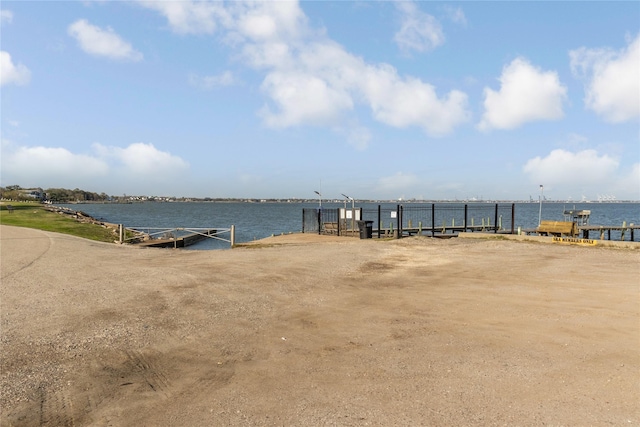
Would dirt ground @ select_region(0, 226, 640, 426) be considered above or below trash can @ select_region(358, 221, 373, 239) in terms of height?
below

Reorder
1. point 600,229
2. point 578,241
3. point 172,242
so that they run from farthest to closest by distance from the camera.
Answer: point 600,229, point 172,242, point 578,241

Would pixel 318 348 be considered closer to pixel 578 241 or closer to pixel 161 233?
pixel 578 241

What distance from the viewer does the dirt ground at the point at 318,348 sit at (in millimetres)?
5199

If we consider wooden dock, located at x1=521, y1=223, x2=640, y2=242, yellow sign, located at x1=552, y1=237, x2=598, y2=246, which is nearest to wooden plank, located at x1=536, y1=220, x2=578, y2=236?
wooden dock, located at x1=521, y1=223, x2=640, y2=242

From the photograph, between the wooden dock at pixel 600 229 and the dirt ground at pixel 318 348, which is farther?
the wooden dock at pixel 600 229

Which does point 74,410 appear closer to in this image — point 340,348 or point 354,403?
point 354,403

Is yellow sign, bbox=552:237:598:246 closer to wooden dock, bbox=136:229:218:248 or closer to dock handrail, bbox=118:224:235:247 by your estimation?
dock handrail, bbox=118:224:235:247

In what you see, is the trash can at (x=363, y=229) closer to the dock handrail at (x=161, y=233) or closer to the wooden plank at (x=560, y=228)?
the dock handrail at (x=161, y=233)

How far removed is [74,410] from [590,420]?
633cm

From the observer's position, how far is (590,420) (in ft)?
16.0

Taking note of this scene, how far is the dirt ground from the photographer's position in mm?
5199

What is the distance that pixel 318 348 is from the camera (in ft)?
24.1

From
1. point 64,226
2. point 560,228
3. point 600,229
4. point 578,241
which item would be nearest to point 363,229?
point 578,241

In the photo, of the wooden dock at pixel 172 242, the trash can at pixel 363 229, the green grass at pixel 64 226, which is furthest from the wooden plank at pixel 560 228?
the green grass at pixel 64 226
